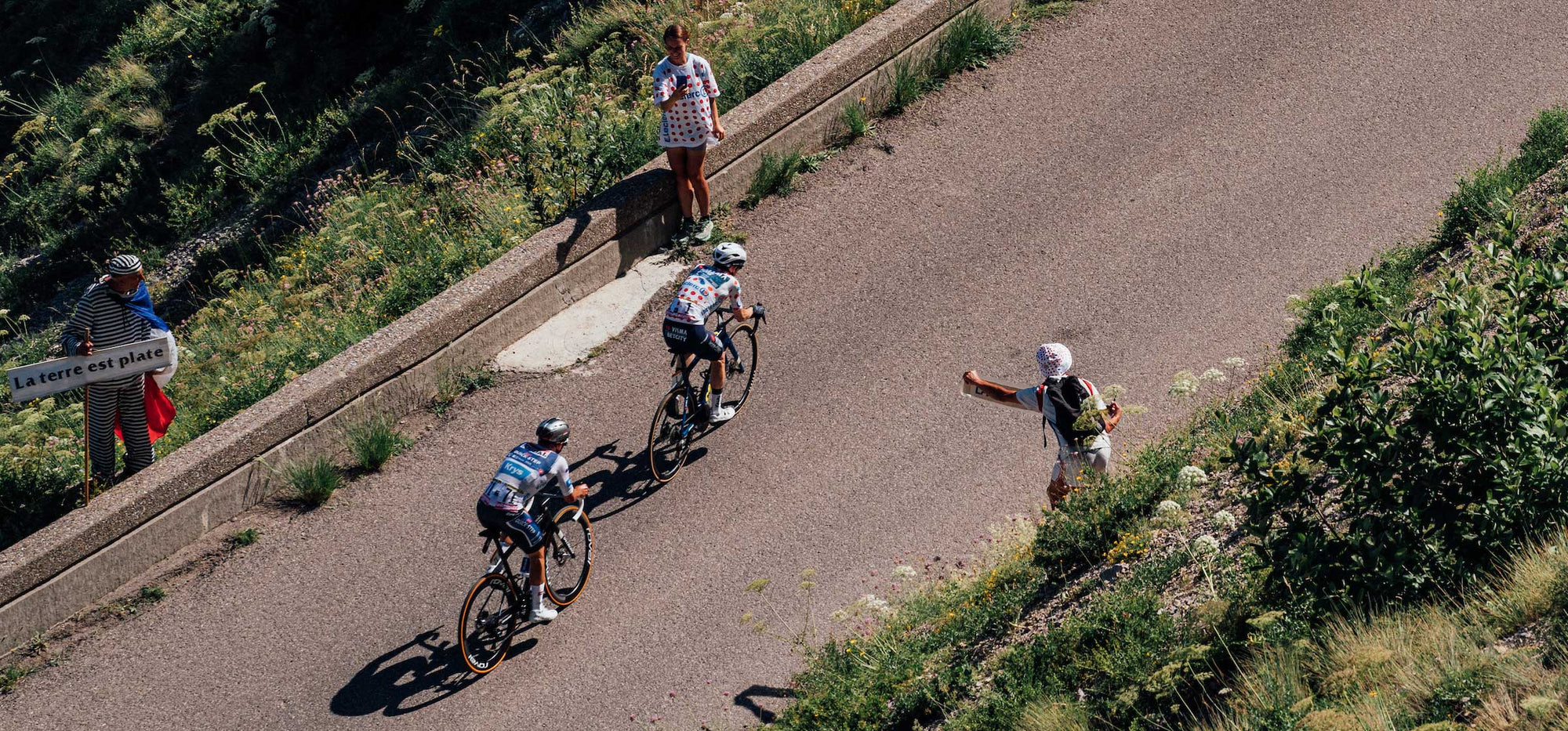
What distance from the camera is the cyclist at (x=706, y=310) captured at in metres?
9.36

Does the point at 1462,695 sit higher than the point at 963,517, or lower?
higher

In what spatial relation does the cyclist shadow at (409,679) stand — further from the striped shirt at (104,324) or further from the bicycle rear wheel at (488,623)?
the striped shirt at (104,324)

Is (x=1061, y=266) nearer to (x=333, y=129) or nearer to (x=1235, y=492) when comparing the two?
(x=1235, y=492)

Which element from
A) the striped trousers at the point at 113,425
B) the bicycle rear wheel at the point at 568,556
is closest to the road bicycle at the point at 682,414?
the bicycle rear wheel at the point at 568,556

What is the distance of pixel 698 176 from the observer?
11.6 metres

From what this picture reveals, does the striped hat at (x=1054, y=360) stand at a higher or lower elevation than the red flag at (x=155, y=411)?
higher

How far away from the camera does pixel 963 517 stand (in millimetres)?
8930

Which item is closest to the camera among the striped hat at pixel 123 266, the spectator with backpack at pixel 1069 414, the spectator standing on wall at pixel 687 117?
the spectator with backpack at pixel 1069 414

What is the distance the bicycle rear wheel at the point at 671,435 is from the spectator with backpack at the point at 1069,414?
2634 millimetres

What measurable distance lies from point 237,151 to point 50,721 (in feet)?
40.5

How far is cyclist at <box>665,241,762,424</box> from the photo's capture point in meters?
9.36

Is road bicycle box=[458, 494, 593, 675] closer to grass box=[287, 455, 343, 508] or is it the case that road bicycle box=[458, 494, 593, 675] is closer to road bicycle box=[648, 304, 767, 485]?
road bicycle box=[648, 304, 767, 485]

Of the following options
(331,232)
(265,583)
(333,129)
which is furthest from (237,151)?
(265,583)

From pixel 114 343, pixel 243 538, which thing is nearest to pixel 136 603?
pixel 243 538
